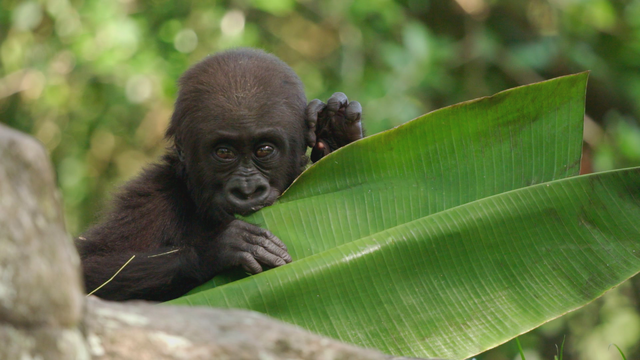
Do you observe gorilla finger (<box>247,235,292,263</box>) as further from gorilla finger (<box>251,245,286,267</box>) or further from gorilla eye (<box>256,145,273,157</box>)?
gorilla eye (<box>256,145,273,157</box>)

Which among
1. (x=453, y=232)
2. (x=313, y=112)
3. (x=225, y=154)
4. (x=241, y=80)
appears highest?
(x=241, y=80)

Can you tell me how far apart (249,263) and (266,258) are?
0.08 m

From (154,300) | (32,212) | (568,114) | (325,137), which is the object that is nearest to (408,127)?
(568,114)

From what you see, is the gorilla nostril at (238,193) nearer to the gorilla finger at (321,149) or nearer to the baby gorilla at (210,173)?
the baby gorilla at (210,173)

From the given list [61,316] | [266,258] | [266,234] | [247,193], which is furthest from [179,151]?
[61,316]

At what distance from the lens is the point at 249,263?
2.93 m

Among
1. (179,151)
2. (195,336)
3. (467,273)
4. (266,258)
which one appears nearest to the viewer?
(195,336)

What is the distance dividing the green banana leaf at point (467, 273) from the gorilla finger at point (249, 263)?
0.14m

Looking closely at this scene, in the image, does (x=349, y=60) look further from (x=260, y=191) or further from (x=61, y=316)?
(x=61, y=316)

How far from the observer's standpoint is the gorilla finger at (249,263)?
9.57 feet

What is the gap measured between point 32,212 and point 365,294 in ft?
5.43

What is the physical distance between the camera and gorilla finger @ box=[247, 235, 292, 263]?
9.56ft

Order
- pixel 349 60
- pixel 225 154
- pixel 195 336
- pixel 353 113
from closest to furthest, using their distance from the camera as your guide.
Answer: pixel 195 336
pixel 225 154
pixel 353 113
pixel 349 60

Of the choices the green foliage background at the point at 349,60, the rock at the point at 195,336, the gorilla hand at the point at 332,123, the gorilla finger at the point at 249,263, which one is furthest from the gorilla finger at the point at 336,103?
Result: the green foliage background at the point at 349,60
